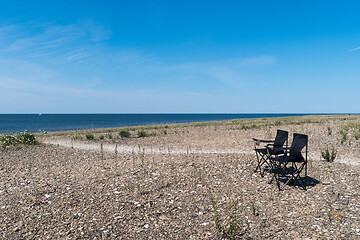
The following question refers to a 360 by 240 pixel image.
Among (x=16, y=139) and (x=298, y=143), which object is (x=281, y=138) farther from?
(x=16, y=139)

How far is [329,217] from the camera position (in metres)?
4.62

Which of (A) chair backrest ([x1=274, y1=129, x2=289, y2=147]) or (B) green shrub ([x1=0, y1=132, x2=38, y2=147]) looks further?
(B) green shrub ([x1=0, y1=132, x2=38, y2=147])

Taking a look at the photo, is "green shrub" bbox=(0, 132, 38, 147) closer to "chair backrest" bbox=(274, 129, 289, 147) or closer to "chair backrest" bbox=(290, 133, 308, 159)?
"chair backrest" bbox=(274, 129, 289, 147)

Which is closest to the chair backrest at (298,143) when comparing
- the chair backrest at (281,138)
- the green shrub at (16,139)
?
the chair backrest at (281,138)

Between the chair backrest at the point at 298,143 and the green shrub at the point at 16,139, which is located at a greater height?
the chair backrest at the point at 298,143

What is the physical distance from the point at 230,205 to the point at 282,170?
3177 mm

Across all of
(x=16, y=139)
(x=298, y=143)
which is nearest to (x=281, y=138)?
(x=298, y=143)

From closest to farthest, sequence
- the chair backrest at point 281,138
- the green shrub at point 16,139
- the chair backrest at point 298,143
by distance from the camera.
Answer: the chair backrest at point 298,143 < the chair backrest at point 281,138 < the green shrub at point 16,139

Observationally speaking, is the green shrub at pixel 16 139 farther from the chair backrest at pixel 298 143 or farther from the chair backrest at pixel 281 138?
the chair backrest at pixel 298 143

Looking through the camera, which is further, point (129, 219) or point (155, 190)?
point (155, 190)

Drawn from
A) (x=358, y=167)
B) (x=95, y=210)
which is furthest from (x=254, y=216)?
(x=358, y=167)

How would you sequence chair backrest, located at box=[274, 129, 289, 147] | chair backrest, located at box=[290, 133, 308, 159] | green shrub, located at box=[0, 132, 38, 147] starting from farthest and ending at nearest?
1. green shrub, located at box=[0, 132, 38, 147]
2. chair backrest, located at box=[274, 129, 289, 147]
3. chair backrest, located at box=[290, 133, 308, 159]

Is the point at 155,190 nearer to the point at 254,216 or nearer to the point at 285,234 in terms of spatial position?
the point at 254,216

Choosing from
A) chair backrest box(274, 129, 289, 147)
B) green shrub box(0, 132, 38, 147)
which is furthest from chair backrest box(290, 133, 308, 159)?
green shrub box(0, 132, 38, 147)
